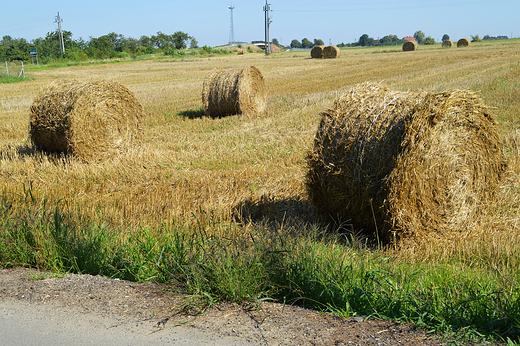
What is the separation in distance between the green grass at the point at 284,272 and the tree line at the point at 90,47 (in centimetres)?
5495

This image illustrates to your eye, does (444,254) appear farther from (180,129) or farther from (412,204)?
(180,129)

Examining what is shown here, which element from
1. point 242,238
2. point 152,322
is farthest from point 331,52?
point 152,322

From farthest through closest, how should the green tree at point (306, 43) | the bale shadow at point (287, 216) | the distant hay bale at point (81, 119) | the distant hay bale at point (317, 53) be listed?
the green tree at point (306, 43), the distant hay bale at point (317, 53), the distant hay bale at point (81, 119), the bale shadow at point (287, 216)

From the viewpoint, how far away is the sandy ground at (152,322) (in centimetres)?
299

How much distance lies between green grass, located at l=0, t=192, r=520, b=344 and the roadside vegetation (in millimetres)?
12

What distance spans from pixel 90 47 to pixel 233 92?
61.5m

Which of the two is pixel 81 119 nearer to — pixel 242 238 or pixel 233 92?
pixel 233 92

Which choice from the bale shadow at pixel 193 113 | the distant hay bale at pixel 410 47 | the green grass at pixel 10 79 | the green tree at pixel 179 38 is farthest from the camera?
the green tree at pixel 179 38

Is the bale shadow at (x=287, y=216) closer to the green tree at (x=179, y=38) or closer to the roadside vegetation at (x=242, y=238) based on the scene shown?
the roadside vegetation at (x=242, y=238)

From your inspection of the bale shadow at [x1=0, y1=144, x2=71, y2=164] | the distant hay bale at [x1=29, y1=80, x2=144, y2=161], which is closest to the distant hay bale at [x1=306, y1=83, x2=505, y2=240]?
the distant hay bale at [x1=29, y1=80, x2=144, y2=161]

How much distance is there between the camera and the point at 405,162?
4777 mm

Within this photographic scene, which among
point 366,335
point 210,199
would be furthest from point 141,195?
point 366,335

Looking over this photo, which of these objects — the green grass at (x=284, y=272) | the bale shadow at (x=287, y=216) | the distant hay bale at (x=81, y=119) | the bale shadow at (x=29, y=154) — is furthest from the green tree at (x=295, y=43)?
the green grass at (x=284, y=272)

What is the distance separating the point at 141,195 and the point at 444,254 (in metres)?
A: 4.35
